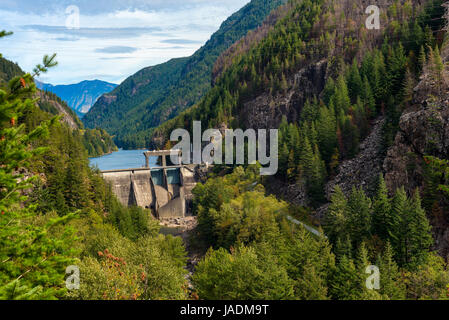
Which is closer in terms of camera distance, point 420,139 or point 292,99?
→ point 420,139

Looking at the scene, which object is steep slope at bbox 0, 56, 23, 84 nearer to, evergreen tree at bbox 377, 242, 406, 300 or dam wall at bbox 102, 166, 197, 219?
A: dam wall at bbox 102, 166, 197, 219

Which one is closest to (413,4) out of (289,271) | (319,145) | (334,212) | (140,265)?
(319,145)

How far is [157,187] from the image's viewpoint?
97.8 metres

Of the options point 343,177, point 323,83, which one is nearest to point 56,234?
point 343,177

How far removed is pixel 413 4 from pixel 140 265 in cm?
10569

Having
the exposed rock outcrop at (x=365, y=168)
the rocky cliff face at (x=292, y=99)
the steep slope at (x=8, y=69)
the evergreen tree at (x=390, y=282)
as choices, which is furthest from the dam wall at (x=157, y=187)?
the steep slope at (x=8, y=69)

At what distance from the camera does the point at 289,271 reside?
3531 cm

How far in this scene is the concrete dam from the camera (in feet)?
302

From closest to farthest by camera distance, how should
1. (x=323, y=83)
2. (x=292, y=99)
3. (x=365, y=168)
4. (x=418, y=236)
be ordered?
1. (x=418, y=236)
2. (x=365, y=168)
3. (x=323, y=83)
4. (x=292, y=99)

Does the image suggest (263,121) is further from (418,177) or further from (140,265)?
(140,265)

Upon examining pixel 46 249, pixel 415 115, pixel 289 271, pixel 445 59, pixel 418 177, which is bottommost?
pixel 289 271

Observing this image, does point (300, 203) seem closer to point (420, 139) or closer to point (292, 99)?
point (420, 139)

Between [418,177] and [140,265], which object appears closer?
[140,265]

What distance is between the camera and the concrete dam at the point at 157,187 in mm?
92062
